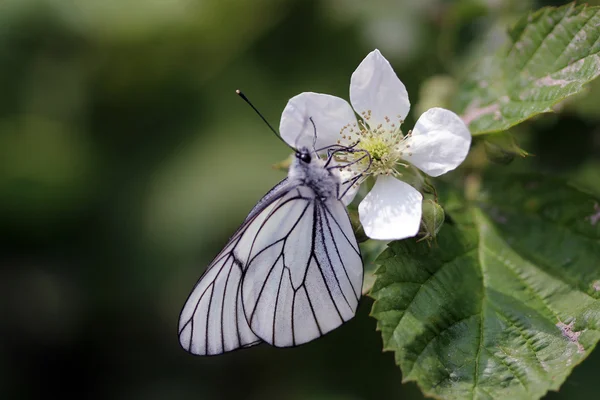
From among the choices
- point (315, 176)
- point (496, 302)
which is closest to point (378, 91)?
point (315, 176)

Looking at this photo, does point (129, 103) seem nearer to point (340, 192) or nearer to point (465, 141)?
point (340, 192)

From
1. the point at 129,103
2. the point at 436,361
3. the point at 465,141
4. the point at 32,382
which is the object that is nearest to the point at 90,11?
the point at 129,103

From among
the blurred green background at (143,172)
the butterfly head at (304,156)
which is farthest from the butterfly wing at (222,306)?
the blurred green background at (143,172)

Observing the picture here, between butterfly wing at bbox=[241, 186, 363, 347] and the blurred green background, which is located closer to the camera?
butterfly wing at bbox=[241, 186, 363, 347]

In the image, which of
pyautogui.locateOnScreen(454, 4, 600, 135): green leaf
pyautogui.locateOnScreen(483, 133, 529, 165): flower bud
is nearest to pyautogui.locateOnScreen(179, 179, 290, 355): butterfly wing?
pyautogui.locateOnScreen(483, 133, 529, 165): flower bud

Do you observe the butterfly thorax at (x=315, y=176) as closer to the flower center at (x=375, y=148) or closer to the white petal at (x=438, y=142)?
the flower center at (x=375, y=148)

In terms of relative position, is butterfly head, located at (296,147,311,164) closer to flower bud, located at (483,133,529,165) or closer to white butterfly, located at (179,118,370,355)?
white butterfly, located at (179,118,370,355)
